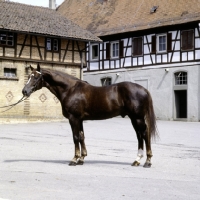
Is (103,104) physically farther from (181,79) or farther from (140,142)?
(181,79)

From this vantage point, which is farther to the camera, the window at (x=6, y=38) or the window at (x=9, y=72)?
the window at (x=9, y=72)

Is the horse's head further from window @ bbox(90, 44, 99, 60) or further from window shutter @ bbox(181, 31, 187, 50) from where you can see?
window @ bbox(90, 44, 99, 60)

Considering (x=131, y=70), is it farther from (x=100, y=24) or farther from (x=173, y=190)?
(x=173, y=190)

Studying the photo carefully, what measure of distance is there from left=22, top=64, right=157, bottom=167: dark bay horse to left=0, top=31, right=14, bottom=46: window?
65.8 ft

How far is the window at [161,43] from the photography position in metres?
36.7

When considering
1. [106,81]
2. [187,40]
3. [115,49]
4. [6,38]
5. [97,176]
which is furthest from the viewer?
[106,81]

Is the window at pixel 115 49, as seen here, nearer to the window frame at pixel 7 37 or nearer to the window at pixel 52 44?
the window at pixel 52 44

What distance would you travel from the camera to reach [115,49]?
133 ft

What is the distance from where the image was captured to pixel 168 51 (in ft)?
118

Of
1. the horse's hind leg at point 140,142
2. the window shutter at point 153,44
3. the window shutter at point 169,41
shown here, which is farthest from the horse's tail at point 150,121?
the window shutter at point 153,44

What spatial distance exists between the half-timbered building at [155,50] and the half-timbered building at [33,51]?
5989 millimetres

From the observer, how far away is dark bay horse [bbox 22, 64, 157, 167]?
10367 mm

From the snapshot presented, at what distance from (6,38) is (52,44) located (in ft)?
11.0

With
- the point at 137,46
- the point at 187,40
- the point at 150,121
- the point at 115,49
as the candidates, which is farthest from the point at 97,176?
the point at 115,49
